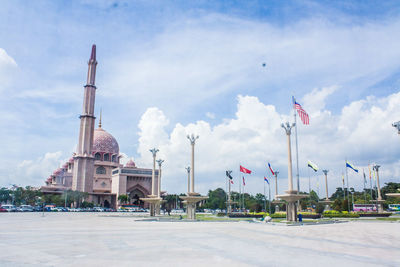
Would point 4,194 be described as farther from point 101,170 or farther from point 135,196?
point 135,196

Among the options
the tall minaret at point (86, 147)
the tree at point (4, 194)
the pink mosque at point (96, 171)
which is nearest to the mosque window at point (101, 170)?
the pink mosque at point (96, 171)

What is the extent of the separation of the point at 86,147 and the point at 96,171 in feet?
44.0

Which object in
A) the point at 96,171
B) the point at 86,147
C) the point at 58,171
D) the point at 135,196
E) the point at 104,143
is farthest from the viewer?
the point at 58,171

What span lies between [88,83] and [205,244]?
79.0 m

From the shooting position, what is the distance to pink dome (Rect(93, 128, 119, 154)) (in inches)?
3831

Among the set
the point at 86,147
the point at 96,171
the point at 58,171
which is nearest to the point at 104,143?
the point at 96,171

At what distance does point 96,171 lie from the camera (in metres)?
95.4

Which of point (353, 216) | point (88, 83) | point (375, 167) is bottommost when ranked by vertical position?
point (353, 216)

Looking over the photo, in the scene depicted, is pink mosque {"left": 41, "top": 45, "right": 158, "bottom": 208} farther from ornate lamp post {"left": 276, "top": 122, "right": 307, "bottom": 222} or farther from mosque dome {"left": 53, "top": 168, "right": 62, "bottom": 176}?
ornate lamp post {"left": 276, "top": 122, "right": 307, "bottom": 222}

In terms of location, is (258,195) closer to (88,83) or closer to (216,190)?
(216,190)

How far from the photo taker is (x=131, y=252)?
11531mm

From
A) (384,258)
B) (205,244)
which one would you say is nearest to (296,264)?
(384,258)

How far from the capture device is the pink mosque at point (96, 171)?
83500 mm

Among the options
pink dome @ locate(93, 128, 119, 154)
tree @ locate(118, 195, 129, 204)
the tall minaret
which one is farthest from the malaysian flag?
pink dome @ locate(93, 128, 119, 154)
